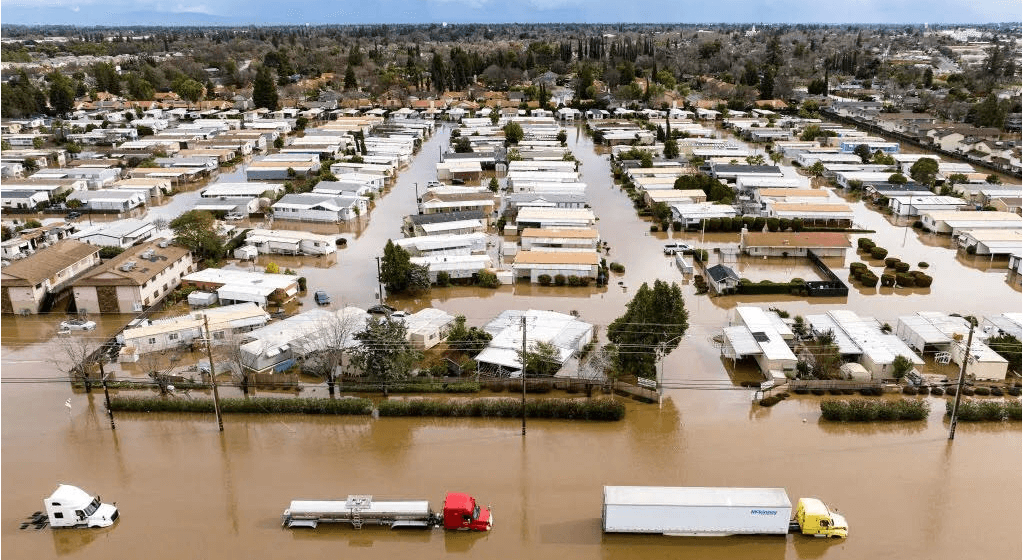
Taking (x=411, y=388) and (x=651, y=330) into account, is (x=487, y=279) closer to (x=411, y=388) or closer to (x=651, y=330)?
(x=411, y=388)

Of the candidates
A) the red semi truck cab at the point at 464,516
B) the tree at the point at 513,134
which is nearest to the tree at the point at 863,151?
the tree at the point at 513,134

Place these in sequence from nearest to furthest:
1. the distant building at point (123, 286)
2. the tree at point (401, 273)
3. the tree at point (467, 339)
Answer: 1. the tree at point (467, 339)
2. the distant building at point (123, 286)
3. the tree at point (401, 273)

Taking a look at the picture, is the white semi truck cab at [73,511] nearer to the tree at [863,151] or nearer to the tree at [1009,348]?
the tree at [1009,348]

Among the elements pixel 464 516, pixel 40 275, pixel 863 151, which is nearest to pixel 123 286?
pixel 40 275

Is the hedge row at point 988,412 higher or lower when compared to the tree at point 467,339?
lower

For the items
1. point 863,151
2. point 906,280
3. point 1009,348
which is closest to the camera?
point 1009,348

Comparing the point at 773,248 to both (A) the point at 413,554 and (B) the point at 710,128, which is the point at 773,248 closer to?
(A) the point at 413,554

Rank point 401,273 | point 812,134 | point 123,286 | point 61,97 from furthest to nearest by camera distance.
Answer: 1. point 61,97
2. point 812,134
3. point 401,273
4. point 123,286
